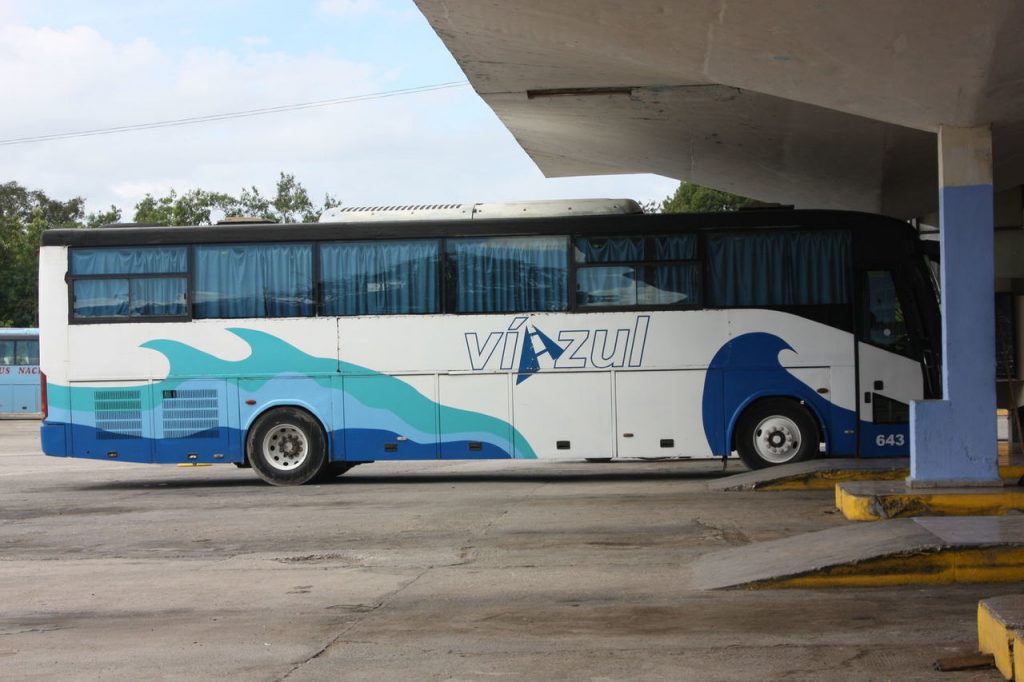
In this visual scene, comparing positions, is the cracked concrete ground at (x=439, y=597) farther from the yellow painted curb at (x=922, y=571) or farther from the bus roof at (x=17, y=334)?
the bus roof at (x=17, y=334)

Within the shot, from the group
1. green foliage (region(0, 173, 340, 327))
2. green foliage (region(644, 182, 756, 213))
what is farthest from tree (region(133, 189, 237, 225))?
green foliage (region(644, 182, 756, 213))

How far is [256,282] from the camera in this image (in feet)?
54.9

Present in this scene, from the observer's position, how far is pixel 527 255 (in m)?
16.4

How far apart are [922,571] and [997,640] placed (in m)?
2.41

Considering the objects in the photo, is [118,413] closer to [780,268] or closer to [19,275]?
[780,268]

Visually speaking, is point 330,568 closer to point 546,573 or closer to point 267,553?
point 267,553

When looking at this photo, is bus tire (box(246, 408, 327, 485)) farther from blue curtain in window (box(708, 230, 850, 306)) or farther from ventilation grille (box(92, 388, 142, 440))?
blue curtain in window (box(708, 230, 850, 306))

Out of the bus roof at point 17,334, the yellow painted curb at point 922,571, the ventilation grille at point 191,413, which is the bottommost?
the yellow painted curb at point 922,571

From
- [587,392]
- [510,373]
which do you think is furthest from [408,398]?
[587,392]

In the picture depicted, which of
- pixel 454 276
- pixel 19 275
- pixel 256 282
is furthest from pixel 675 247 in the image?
pixel 19 275

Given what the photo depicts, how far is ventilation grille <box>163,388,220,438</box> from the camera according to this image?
16.6 meters

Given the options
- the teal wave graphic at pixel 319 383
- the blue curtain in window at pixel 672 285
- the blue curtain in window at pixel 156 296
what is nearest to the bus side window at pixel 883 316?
the blue curtain in window at pixel 672 285

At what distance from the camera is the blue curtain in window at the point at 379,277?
54.1 ft

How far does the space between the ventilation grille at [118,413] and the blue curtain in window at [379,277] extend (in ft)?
9.72
